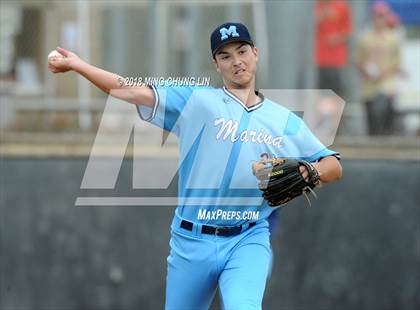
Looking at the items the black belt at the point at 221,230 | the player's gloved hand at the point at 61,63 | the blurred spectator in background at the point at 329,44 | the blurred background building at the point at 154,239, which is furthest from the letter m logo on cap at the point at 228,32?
the blurred spectator in background at the point at 329,44

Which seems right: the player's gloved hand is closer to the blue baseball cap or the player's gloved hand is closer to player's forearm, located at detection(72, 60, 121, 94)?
player's forearm, located at detection(72, 60, 121, 94)

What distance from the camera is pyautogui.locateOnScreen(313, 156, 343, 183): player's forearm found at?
5.24 metres

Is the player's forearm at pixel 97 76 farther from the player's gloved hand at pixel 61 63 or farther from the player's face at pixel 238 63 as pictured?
the player's face at pixel 238 63

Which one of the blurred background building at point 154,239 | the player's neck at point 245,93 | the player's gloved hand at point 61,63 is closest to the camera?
Result: the player's gloved hand at point 61,63

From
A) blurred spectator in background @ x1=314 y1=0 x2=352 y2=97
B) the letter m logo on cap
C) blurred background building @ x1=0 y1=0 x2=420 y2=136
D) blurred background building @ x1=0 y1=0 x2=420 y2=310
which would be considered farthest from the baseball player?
blurred spectator in background @ x1=314 y1=0 x2=352 y2=97

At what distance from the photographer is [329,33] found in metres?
8.05

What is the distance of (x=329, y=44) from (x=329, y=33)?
9 cm

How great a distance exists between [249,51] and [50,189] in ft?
9.68

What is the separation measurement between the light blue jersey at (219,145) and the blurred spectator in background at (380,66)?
2791 mm

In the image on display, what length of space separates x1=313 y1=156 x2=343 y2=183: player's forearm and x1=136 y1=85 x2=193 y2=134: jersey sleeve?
2.62ft

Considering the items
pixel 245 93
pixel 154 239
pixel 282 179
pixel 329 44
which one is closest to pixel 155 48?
pixel 329 44

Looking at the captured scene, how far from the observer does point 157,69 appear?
7961 millimetres

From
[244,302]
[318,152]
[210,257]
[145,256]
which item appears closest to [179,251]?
[210,257]

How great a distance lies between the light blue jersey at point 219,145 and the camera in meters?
5.25
